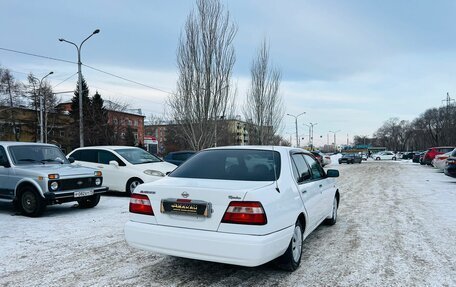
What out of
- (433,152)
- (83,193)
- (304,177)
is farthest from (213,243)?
(433,152)

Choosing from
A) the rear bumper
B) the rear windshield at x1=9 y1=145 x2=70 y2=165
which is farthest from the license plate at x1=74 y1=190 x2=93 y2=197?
the rear bumper

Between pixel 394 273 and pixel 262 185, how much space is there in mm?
1917

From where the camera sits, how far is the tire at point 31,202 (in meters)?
7.49

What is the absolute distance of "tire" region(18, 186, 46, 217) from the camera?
24.6ft

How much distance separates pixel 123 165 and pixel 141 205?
734cm

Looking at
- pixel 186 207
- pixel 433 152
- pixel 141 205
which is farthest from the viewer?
pixel 433 152

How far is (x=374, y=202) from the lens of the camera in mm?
9742

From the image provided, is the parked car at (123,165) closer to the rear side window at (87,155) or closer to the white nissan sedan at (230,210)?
the rear side window at (87,155)

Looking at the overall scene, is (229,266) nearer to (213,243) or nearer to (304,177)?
(213,243)

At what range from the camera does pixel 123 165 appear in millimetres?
11008

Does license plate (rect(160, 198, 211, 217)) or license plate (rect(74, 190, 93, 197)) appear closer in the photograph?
license plate (rect(160, 198, 211, 217))

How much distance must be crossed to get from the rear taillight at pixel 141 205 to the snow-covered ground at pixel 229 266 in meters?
0.76

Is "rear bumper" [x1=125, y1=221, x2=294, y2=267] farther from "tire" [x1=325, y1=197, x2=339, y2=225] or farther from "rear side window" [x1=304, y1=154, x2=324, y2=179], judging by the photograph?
"tire" [x1=325, y1=197, x2=339, y2=225]

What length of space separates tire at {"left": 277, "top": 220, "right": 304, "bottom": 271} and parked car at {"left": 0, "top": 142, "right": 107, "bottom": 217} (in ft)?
18.0
